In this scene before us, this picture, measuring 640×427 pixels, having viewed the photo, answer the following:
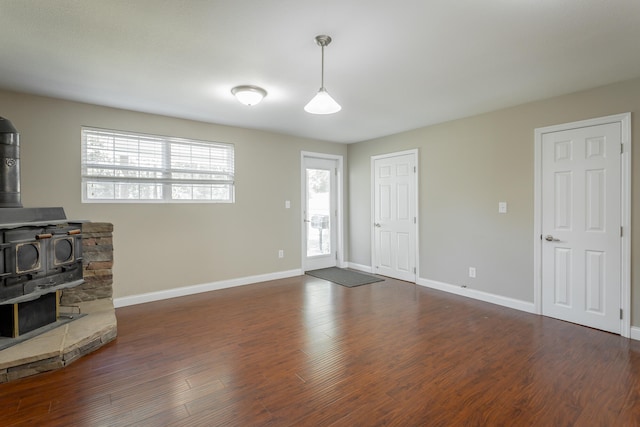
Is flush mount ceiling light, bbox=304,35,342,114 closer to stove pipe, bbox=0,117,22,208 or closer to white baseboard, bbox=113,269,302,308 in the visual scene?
stove pipe, bbox=0,117,22,208

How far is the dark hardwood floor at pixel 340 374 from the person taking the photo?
6.21ft

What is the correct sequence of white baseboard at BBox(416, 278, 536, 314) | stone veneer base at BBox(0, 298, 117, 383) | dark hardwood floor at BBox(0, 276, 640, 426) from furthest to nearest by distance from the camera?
white baseboard at BBox(416, 278, 536, 314) → stone veneer base at BBox(0, 298, 117, 383) → dark hardwood floor at BBox(0, 276, 640, 426)

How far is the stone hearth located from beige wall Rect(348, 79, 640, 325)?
4.17 meters

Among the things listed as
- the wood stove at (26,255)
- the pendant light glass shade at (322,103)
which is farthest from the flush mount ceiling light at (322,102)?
the wood stove at (26,255)

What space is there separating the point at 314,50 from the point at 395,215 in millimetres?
3399

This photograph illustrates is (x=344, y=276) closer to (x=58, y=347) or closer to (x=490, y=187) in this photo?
(x=490, y=187)

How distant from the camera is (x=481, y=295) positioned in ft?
13.6

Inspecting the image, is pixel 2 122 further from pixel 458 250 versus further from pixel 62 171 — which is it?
pixel 458 250

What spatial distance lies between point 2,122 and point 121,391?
2.42m

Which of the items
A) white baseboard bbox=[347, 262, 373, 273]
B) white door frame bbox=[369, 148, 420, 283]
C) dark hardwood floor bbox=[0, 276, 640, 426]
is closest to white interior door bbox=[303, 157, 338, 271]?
white baseboard bbox=[347, 262, 373, 273]

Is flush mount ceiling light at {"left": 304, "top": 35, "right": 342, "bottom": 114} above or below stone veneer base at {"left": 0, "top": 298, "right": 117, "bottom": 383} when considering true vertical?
above

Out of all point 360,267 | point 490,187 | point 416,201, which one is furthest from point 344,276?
point 490,187

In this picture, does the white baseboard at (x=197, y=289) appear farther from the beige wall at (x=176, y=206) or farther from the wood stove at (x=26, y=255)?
the wood stove at (x=26, y=255)

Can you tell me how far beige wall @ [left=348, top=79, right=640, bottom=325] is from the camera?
3.16m
